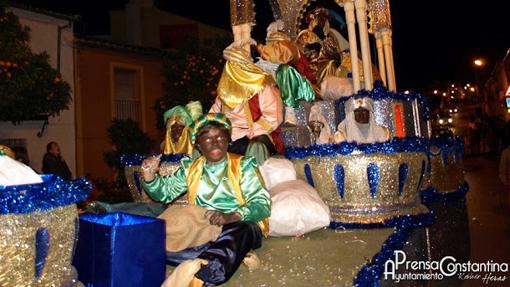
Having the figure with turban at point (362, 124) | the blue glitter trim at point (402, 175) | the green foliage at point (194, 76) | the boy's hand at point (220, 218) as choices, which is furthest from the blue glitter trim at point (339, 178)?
the green foliage at point (194, 76)

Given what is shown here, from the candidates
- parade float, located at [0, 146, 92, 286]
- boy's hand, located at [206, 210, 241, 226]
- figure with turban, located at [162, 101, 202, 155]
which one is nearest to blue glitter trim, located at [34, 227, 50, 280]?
parade float, located at [0, 146, 92, 286]

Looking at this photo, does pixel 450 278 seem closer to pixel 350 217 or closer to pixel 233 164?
pixel 350 217

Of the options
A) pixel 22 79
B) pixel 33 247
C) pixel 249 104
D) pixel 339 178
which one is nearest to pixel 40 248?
pixel 33 247

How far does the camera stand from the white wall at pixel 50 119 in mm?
13938

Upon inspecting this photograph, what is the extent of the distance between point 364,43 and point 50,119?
12.3m

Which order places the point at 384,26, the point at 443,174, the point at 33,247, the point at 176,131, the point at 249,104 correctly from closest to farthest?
the point at 33,247 < the point at 249,104 < the point at 176,131 < the point at 443,174 < the point at 384,26

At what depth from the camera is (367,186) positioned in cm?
370

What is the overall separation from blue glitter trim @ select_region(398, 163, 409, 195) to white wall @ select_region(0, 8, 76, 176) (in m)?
13.0

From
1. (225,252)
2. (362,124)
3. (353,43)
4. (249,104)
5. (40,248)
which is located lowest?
(225,252)

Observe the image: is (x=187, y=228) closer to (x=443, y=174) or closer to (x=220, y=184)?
(x=220, y=184)

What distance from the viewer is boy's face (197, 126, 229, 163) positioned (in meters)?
3.18

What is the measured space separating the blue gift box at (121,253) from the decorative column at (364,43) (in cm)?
366

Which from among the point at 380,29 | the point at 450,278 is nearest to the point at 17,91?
the point at 380,29

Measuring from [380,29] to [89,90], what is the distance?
12.2m
